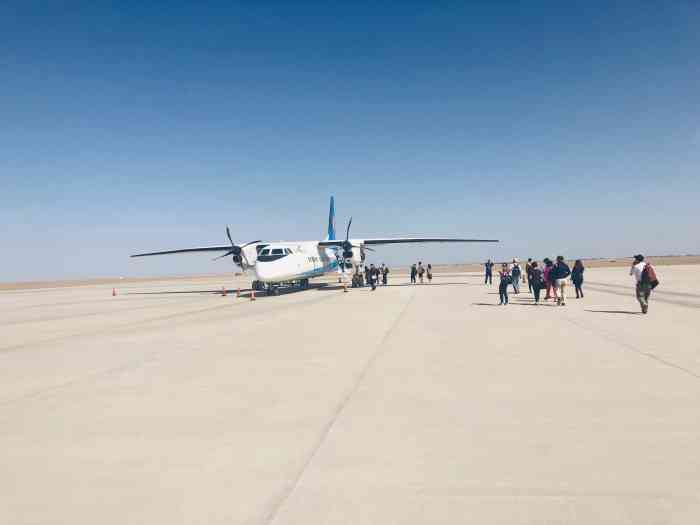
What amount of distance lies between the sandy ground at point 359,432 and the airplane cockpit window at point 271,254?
14.9 meters

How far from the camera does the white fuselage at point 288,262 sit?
2347 centimetres

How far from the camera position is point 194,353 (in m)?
8.74

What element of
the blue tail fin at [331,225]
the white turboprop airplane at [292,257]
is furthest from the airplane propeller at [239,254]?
the blue tail fin at [331,225]

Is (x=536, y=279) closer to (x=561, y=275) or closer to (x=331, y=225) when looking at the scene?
(x=561, y=275)

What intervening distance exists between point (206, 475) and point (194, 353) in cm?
559

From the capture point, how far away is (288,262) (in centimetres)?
2488

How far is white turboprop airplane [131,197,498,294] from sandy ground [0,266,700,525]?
47.8 ft

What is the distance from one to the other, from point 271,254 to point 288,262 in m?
1.08

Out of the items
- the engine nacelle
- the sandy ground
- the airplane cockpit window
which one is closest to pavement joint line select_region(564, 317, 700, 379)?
the sandy ground

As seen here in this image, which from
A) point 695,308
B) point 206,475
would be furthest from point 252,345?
point 695,308

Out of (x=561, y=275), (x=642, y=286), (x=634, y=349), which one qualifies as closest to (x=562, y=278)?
(x=561, y=275)

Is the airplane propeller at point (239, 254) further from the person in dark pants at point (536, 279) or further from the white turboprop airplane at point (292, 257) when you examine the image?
the person in dark pants at point (536, 279)

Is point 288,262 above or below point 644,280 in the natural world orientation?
above

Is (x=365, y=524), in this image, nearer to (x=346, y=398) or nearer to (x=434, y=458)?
(x=434, y=458)
